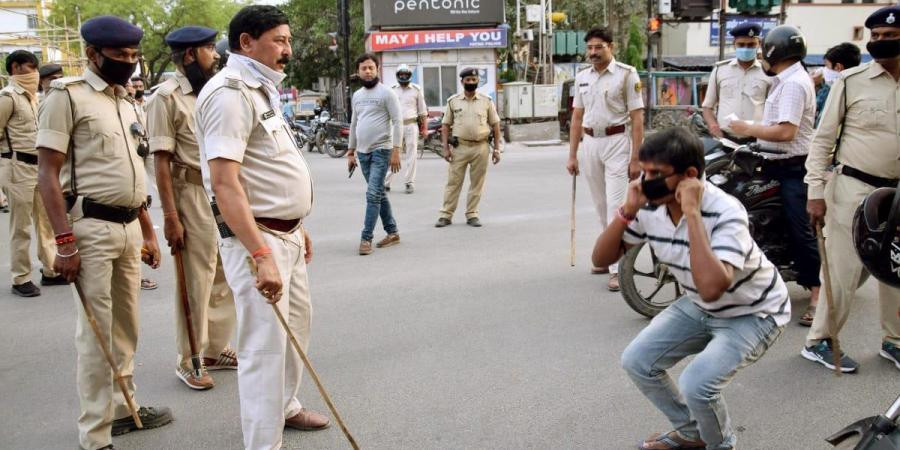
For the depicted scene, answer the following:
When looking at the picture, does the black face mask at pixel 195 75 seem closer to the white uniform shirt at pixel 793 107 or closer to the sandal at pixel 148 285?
the sandal at pixel 148 285

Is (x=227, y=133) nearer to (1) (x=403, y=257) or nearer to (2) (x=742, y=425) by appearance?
(2) (x=742, y=425)

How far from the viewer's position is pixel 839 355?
162 inches

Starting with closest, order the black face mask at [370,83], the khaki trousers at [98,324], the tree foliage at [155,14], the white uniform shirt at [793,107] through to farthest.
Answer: the khaki trousers at [98,324], the white uniform shirt at [793,107], the black face mask at [370,83], the tree foliage at [155,14]

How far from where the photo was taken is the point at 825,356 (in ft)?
14.3

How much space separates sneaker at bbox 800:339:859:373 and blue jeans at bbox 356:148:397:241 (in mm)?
4251

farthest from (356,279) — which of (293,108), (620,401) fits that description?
(293,108)

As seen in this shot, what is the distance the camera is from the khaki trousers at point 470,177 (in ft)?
29.4

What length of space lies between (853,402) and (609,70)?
132 inches

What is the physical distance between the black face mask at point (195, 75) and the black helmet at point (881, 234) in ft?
10.5

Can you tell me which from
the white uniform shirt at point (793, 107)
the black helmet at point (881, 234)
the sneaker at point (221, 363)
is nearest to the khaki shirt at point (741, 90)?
the white uniform shirt at point (793, 107)

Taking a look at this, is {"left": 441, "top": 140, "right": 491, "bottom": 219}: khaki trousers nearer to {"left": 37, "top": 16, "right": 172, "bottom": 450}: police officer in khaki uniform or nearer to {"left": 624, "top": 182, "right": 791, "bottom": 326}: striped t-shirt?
{"left": 37, "top": 16, "right": 172, "bottom": 450}: police officer in khaki uniform

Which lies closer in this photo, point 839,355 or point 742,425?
point 742,425

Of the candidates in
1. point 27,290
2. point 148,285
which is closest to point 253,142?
point 148,285

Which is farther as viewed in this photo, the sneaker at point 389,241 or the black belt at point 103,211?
the sneaker at point 389,241
